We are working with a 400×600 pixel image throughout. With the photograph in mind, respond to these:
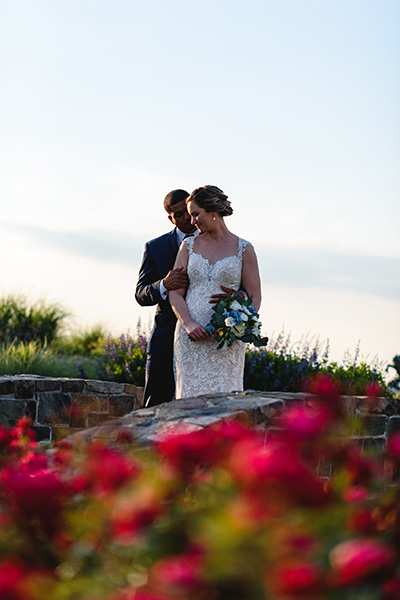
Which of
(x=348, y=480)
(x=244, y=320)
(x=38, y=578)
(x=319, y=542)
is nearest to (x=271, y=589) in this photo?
(x=319, y=542)

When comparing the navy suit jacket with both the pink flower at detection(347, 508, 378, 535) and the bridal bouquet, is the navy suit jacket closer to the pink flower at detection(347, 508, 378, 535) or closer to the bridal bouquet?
the bridal bouquet

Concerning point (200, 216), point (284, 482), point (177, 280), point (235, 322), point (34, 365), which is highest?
point (200, 216)

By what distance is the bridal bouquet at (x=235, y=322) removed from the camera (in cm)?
501

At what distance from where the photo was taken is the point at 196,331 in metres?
5.20

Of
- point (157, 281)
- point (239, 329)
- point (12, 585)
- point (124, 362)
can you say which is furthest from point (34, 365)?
point (12, 585)

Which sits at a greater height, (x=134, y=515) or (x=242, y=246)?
(x=242, y=246)

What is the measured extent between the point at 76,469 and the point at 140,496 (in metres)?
1.11

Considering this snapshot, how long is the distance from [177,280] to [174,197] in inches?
28.5

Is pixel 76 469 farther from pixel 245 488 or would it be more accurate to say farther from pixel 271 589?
pixel 271 589

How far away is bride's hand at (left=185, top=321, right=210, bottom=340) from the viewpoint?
520 centimetres

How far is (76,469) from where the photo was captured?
310 centimetres

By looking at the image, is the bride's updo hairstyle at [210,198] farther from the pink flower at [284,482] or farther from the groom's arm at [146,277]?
the pink flower at [284,482]

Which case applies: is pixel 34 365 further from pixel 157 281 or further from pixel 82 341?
pixel 157 281

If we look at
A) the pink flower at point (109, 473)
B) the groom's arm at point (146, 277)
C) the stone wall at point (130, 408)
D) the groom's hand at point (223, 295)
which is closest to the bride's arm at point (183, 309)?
the groom's hand at point (223, 295)
